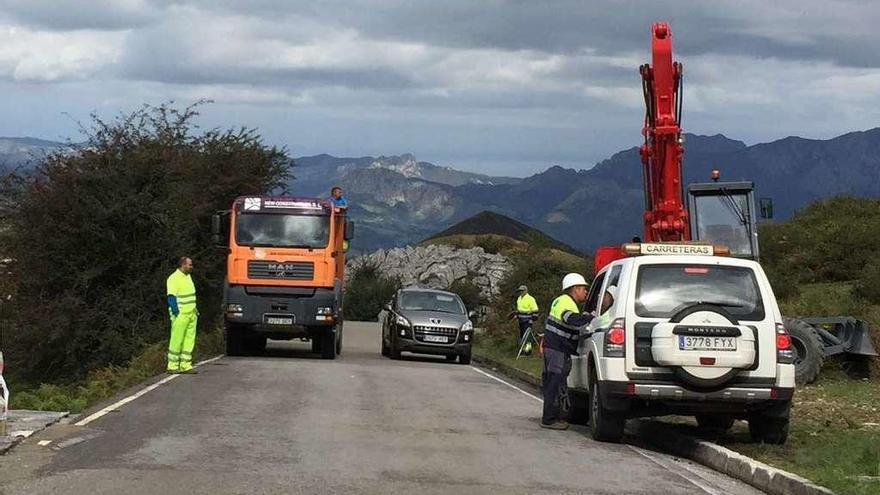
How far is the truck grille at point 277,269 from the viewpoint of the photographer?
25406 millimetres

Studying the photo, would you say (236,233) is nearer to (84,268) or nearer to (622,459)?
(84,268)

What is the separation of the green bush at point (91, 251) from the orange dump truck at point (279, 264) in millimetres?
5217

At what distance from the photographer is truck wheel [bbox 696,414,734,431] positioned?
1407 centimetres

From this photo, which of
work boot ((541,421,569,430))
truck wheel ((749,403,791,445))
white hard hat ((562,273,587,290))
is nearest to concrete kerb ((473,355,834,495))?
truck wheel ((749,403,791,445))

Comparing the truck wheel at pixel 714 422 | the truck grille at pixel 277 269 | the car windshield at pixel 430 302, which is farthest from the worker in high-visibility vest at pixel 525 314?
the truck wheel at pixel 714 422

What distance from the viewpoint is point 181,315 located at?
68.1 feet

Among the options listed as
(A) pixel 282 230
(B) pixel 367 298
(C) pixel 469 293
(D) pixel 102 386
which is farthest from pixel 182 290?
(B) pixel 367 298

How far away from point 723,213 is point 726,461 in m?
12.0

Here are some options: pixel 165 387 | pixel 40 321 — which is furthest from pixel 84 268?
pixel 165 387

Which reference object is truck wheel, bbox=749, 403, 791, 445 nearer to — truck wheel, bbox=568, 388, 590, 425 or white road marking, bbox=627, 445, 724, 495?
white road marking, bbox=627, 445, 724, 495

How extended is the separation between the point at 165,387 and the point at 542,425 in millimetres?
6091

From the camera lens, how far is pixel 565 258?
43.7 metres

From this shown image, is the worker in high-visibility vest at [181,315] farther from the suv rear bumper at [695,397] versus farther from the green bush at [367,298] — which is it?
the green bush at [367,298]

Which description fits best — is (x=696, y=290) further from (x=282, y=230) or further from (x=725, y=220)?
(x=282, y=230)
